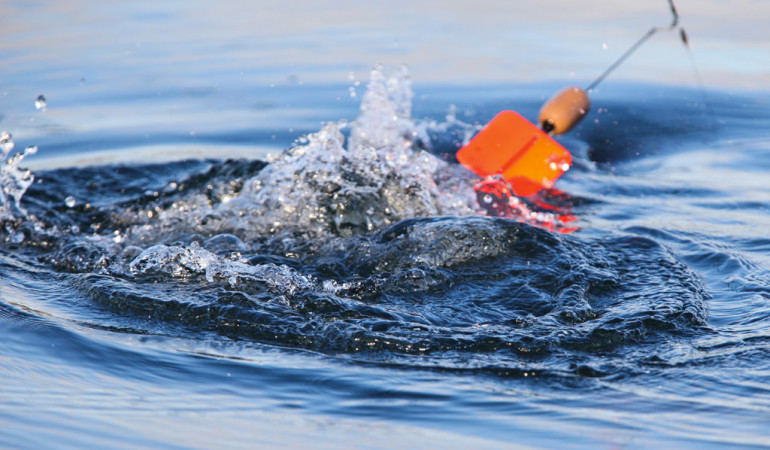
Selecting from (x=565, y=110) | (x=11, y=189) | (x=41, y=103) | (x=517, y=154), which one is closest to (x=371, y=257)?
(x=517, y=154)

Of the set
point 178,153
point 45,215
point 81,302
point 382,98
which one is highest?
point 382,98

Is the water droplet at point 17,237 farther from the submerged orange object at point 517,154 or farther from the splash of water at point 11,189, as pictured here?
the submerged orange object at point 517,154

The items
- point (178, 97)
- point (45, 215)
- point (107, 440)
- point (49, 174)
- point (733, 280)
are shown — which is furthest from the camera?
point (178, 97)

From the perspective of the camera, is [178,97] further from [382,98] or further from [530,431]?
[530,431]

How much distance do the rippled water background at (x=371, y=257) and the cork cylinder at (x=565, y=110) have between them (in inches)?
17.8

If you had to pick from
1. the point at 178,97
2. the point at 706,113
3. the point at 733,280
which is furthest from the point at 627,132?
the point at 178,97

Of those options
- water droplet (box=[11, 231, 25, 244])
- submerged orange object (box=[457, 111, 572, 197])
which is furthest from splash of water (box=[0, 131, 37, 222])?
submerged orange object (box=[457, 111, 572, 197])

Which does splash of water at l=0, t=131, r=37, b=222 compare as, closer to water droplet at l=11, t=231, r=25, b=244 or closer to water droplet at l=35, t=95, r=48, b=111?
water droplet at l=11, t=231, r=25, b=244

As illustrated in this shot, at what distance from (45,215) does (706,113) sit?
4608mm

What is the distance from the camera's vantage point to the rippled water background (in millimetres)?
2389

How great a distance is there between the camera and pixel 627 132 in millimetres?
6090

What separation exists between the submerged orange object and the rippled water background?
9.0 inches

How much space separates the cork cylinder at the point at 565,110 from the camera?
180 inches

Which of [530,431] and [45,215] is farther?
[45,215]
